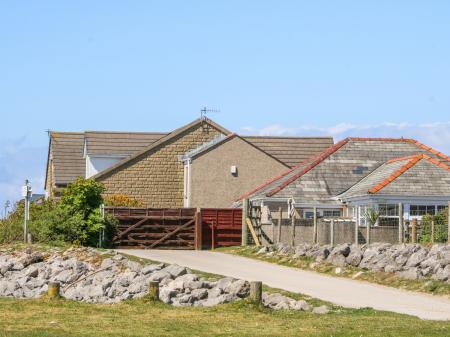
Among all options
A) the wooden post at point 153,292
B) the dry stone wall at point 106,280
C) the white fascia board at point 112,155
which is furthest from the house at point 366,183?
the wooden post at point 153,292

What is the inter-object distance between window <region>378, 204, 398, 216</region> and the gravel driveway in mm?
7817

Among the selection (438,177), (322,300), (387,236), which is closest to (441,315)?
(322,300)

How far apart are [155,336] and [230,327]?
210 centimetres

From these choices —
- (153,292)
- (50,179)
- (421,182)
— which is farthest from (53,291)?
→ (50,179)

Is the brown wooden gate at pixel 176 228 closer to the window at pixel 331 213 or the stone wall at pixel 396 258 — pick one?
the window at pixel 331 213

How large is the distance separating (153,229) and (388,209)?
11.2 metres

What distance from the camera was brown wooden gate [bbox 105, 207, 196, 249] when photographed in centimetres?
5275

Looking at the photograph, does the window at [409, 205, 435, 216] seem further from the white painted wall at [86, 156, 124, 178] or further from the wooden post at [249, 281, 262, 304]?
the white painted wall at [86, 156, 124, 178]

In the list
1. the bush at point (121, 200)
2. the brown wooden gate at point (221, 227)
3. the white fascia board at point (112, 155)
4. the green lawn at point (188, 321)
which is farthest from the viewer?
the white fascia board at point (112, 155)

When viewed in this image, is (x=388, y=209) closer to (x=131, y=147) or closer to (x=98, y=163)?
(x=98, y=163)

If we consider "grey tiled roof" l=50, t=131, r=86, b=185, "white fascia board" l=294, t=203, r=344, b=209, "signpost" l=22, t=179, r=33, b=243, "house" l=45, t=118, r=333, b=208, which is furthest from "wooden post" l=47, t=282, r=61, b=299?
"grey tiled roof" l=50, t=131, r=86, b=185

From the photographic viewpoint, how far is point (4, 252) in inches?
1731

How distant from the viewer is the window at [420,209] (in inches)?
1976

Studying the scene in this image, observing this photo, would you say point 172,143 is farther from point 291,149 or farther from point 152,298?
point 152,298
